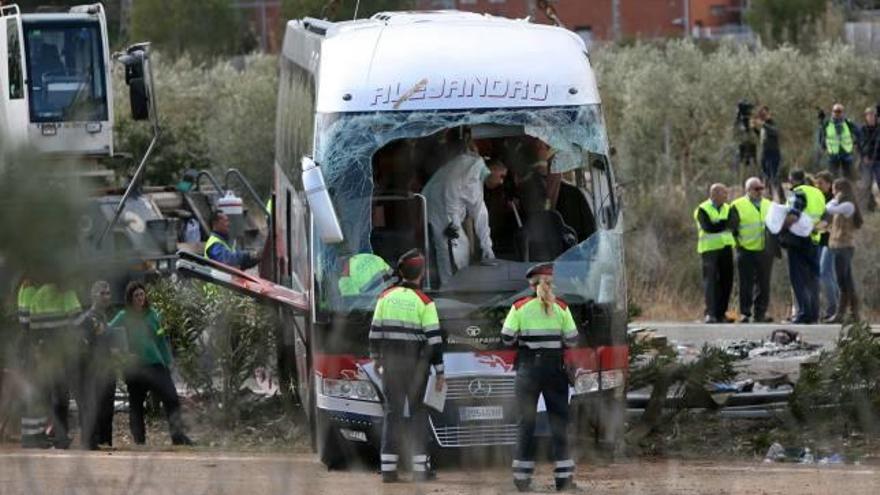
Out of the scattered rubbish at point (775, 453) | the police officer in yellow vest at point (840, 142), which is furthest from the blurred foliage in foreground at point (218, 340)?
the police officer in yellow vest at point (840, 142)

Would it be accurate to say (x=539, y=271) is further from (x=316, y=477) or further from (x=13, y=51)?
(x=13, y=51)

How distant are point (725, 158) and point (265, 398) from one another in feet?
62.6

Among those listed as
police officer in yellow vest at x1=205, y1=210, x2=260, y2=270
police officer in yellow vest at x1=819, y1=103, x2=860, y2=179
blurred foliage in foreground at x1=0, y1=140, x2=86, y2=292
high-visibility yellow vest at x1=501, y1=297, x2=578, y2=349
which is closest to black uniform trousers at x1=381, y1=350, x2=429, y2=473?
high-visibility yellow vest at x1=501, y1=297, x2=578, y2=349

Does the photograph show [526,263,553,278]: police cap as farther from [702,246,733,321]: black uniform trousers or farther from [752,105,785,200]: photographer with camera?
[752,105,785,200]: photographer with camera

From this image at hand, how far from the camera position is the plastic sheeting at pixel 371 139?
43.9ft

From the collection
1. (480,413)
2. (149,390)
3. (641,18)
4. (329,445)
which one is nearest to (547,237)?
(480,413)

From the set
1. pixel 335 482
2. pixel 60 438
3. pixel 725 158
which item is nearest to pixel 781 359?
pixel 335 482

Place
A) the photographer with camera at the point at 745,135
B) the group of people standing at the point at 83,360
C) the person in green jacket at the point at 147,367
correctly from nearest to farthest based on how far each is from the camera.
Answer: the group of people standing at the point at 83,360, the person in green jacket at the point at 147,367, the photographer with camera at the point at 745,135

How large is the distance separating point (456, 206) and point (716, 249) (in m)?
10.0

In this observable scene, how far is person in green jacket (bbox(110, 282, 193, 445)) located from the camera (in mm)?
15781

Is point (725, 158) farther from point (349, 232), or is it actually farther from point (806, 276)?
point (349, 232)

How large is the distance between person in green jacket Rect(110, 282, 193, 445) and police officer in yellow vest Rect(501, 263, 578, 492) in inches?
168

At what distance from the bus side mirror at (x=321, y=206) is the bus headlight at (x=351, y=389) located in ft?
3.30

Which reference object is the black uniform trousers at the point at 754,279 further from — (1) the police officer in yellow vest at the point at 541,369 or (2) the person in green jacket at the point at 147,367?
(1) the police officer in yellow vest at the point at 541,369
